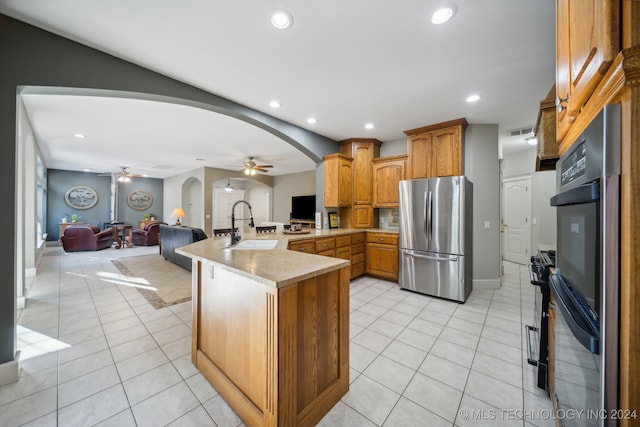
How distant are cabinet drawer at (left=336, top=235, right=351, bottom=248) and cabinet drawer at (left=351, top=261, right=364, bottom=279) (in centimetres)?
41

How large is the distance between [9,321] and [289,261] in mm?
2091

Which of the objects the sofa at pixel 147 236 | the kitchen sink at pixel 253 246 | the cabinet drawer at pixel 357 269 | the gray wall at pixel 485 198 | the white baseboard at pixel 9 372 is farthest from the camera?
the sofa at pixel 147 236

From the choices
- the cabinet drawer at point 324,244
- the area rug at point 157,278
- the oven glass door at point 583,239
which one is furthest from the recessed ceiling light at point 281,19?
the area rug at point 157,278

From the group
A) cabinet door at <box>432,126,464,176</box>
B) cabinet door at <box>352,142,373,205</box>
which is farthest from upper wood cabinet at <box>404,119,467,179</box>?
cabinet door at <box>352,142,373,205</box>

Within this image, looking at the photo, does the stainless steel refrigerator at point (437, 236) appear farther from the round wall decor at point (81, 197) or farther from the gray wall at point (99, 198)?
the round wall decor at point (81, 197)

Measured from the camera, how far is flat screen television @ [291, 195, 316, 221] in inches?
307

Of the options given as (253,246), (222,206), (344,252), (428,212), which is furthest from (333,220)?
(222,206)

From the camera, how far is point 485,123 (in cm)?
370

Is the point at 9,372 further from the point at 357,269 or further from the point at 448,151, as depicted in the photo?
the point at 448,151

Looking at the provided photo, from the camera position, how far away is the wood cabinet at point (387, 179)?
4.22 m

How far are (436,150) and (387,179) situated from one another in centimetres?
92

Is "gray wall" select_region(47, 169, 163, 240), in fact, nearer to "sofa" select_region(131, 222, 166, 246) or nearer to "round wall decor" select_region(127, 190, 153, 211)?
"round wall decor" select_region(127, 190, 153, 211)

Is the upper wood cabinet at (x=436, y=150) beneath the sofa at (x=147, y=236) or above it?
above

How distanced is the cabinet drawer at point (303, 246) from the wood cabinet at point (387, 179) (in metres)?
1.72
